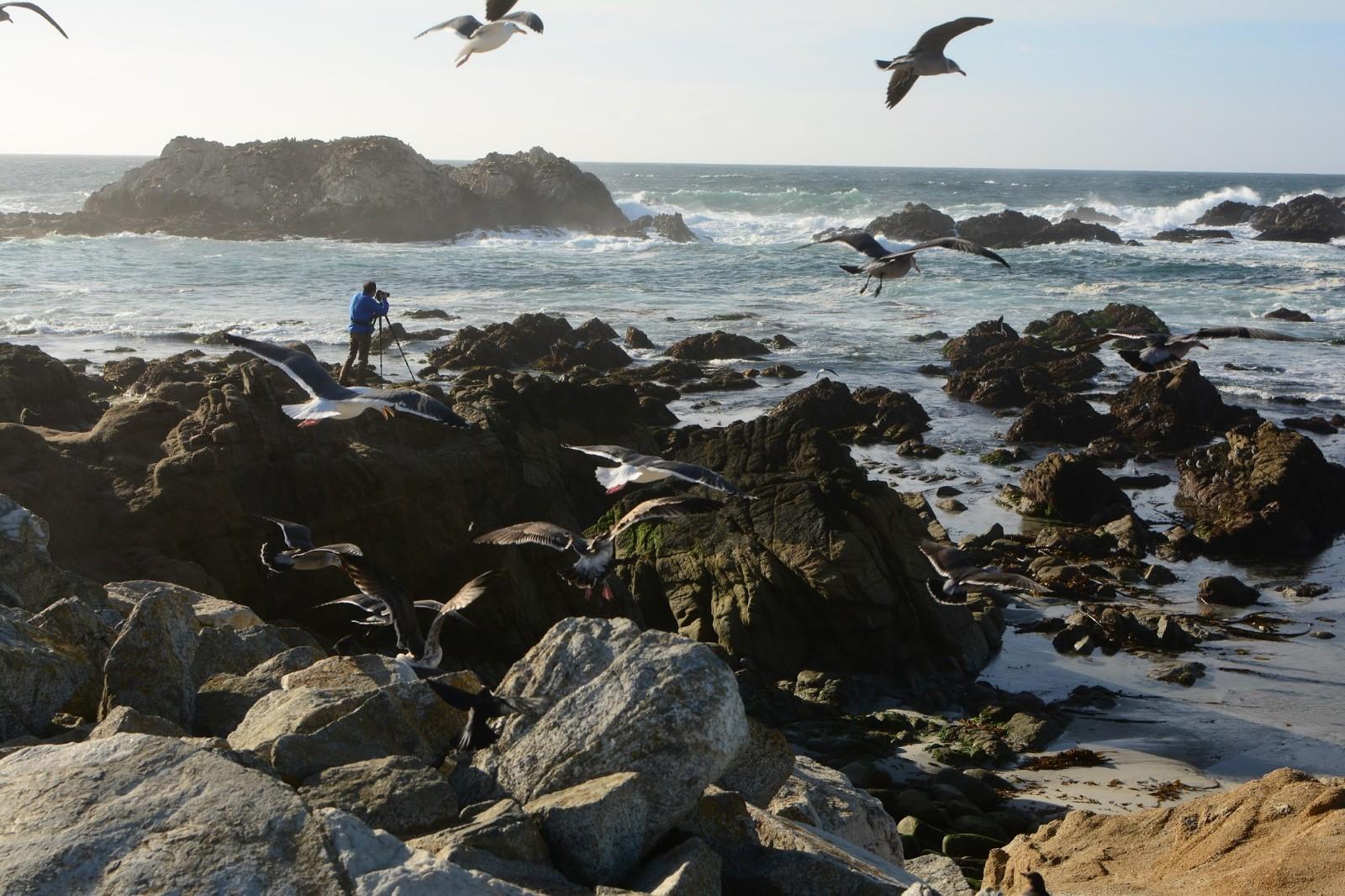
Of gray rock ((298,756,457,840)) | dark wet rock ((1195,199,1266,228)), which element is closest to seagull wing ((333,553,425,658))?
gray rock ((298,756,457,840))

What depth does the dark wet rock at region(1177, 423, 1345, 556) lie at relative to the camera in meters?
16.2

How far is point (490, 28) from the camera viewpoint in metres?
9.66

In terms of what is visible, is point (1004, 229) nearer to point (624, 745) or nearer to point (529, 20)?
point (529, 20)

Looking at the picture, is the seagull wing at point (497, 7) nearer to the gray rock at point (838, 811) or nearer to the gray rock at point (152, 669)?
the gray rock at point (152, 669)

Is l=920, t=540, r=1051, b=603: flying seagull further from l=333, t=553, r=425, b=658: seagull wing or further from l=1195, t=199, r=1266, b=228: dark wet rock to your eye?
l=1195, t=199, r=1266, b=228: dark wet rock

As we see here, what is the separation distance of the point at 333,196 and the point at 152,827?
72.5 metres

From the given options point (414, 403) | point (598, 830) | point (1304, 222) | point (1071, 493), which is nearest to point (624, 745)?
point (598, 830)

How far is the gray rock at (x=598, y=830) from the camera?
15.9 feet

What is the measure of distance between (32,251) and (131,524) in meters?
51.4

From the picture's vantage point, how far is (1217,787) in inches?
393

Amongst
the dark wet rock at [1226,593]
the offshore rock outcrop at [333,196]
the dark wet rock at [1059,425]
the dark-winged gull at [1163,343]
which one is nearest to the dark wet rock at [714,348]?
the dark wet rock at [1059,425]

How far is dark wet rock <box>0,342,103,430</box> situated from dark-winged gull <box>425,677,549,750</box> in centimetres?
1297

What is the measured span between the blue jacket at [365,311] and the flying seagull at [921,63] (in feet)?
31.7

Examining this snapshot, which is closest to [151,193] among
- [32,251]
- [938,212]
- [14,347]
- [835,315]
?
[32,251]
